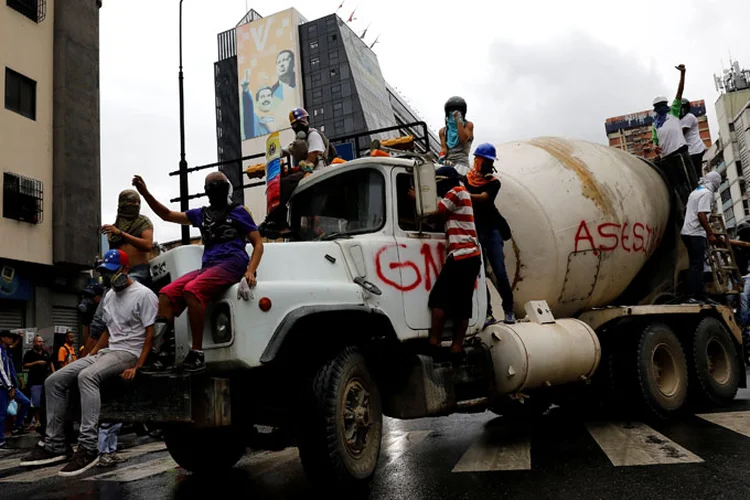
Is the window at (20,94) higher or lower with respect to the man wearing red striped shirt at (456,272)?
higher

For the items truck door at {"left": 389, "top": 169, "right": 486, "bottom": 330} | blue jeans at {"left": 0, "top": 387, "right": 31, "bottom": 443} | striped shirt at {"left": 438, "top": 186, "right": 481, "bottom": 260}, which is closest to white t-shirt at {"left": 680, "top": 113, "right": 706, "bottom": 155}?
striped shirt at {"left": 438, "top": 186, "right": 481, "bottom": 260}

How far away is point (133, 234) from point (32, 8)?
52.9 feet

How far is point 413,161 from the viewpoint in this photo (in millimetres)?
5496

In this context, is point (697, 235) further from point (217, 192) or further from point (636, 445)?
point (217, 192)

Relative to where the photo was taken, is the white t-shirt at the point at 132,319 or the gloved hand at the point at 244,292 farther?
the white t-shirt at the point at 132,319

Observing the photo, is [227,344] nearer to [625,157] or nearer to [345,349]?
[345,349]

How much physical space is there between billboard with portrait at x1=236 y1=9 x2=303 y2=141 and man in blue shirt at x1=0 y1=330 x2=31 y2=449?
76.6 m

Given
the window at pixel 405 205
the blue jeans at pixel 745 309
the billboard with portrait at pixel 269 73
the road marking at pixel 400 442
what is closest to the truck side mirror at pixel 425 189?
the window at pixel 405 205

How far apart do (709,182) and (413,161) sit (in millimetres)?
5248

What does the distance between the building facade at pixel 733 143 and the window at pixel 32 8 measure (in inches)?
2793

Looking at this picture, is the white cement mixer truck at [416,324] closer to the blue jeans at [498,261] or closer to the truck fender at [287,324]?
the truck fender at [287,324]

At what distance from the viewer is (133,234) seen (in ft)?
17.9

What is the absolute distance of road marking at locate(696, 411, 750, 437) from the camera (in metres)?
6.11

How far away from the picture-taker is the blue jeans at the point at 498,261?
634cm
